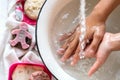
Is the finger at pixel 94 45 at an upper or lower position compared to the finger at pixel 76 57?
upper

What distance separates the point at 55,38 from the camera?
0.96 meters

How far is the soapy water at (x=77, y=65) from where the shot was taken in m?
0.92

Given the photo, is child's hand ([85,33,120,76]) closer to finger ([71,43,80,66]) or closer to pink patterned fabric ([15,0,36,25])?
finger ([71,43,80,66])

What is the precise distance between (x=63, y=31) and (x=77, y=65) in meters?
0.13

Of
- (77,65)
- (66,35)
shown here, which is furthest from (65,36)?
(77,65)

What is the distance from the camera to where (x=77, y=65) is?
0.95 meters

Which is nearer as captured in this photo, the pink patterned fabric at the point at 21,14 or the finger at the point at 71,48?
the finger at the point at 71,48

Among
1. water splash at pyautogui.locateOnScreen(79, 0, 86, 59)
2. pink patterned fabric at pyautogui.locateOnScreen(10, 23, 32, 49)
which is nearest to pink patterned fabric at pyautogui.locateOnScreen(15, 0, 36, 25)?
pink patterned fabric at pyautogui.locateOnScreen(10, 23, 32, 49)

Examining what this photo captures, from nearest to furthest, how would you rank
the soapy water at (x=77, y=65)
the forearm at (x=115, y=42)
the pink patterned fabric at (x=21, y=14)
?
the forearm at (x=115, y=42)
the soapy water at (x=77, y=65)
the pink patterned fabric at (x=21, y=14)

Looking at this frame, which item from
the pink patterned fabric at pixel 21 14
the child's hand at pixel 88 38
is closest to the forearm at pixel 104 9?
the child's hand at pixel 88 38

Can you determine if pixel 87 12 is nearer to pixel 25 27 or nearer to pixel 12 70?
pixel 25 27

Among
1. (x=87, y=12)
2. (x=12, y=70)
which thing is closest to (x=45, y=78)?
(x=12, y=70)

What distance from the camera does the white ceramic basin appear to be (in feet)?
2.86

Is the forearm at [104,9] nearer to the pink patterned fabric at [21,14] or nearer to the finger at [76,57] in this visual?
the finger at [76,57]
